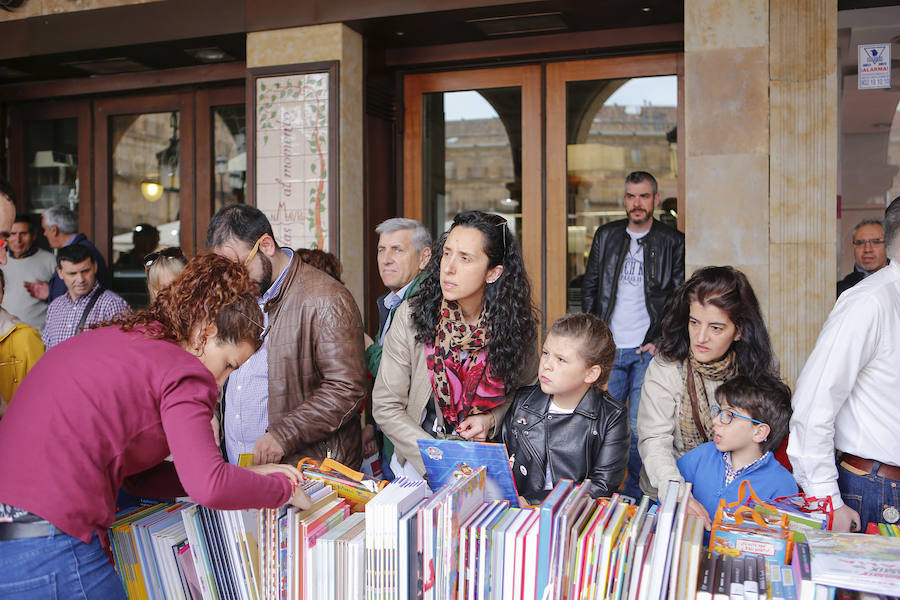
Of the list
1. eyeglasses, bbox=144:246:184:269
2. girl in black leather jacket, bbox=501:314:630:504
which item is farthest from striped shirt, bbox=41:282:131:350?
girl in black leather jacket, bbox=501:314:630:504

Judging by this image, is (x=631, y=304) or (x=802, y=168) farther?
(x=631, y=304)

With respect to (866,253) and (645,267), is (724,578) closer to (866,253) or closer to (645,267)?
(645,267)

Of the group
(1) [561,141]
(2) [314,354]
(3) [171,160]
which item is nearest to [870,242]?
(1) [561,141]

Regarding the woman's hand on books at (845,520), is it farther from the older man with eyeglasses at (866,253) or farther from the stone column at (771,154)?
the older man with eyeglasses at (866,253)

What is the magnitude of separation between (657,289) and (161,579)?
3566 millimetres

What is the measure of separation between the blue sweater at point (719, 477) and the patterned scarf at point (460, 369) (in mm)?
679

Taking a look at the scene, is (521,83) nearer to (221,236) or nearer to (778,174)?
(778,174)

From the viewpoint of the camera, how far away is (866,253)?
15.3ft

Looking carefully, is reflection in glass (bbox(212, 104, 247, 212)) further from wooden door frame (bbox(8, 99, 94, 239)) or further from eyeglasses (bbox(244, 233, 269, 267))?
eyeglasses (bbox(244, 233, 269, 267))

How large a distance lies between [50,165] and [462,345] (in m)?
5.48

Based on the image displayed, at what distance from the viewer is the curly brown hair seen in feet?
5.44

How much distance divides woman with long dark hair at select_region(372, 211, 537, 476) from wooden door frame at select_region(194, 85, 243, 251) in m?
3.82

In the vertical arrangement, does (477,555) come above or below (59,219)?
below

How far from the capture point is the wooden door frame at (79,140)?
21.2ft
